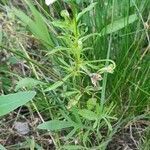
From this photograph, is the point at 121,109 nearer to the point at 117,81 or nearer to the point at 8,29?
the point at 117,81

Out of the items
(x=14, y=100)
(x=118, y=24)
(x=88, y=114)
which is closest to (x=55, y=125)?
(x=88, y=114)

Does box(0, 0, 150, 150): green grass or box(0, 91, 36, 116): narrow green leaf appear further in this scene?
box(0, 0, 150, 150): green grass

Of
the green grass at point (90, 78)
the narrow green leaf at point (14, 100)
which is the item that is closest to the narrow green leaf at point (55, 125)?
the green grass at point (90, 78)

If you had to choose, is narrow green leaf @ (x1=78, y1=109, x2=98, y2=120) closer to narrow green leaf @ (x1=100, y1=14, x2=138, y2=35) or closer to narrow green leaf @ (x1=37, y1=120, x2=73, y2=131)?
narrow green leaf @ (x1=37, y1=120, x2=73, y2=131)

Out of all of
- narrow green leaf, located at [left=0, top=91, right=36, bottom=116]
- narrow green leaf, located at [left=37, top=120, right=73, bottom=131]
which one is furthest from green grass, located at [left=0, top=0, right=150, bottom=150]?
narrow green leaf, located at [left=0, top=91, right=36, bottom=116]

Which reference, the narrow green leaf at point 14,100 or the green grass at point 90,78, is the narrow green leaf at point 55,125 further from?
the narrow green leaf at point 14,100

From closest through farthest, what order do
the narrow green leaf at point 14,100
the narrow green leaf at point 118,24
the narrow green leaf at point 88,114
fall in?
1. the narrow green leaf at point 14,100
2. the narrow green leaf at point 88,114
3. the narrow green leaf at point 118,24
